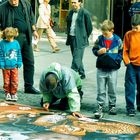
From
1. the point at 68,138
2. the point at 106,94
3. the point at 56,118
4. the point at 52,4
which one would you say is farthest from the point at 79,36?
the point at 52,4

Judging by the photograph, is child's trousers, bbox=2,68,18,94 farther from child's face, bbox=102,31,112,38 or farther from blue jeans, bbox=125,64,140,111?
blue jeans, bbox=125,64,140,111

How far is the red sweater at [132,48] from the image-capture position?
755cm

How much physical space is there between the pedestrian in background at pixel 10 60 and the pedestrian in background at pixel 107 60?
62.4 inches

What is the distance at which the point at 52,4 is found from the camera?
771 inches

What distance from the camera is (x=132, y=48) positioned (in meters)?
7.55

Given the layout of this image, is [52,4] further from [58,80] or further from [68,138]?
[68,138]

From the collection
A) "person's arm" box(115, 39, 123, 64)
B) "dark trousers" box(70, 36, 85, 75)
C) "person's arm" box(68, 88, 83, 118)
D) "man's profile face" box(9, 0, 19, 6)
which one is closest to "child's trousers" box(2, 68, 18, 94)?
"man's profile face" box(9, 0, 19, 6)

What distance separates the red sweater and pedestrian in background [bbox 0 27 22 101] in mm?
1970

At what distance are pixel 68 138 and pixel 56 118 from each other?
1.06 m

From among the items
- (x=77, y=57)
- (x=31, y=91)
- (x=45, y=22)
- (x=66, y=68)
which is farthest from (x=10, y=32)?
(x=45, y=22)

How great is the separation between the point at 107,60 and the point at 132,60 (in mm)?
370

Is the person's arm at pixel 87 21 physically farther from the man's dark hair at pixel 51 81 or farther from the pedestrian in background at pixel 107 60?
the man's dark hair at pixel 51 81

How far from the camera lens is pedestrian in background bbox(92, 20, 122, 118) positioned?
757 cm

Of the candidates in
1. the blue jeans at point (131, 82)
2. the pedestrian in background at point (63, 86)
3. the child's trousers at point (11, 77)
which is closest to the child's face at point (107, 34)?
the blue jeans at point (131, 82)
